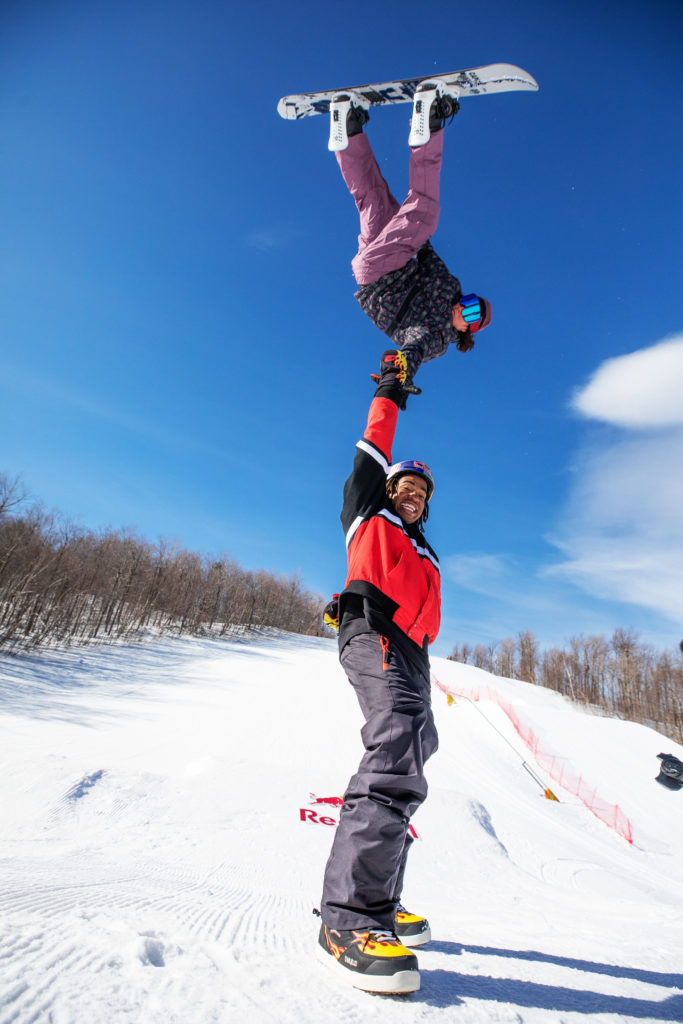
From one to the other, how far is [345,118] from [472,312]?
1.77 metres

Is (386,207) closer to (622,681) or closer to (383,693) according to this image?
(383,693)

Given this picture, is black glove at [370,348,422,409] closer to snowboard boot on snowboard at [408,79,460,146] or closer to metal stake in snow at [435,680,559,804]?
snowboard boot on snowboard at [408,79,460,146]

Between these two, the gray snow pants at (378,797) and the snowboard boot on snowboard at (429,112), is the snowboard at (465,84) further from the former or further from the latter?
the gray snow pants at (378,797)

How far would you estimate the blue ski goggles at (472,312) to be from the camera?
3428mm

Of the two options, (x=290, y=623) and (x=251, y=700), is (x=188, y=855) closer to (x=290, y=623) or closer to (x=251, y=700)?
(x=251, y=700)

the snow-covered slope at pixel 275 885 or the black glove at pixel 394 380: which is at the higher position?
the black glove at pixel 394 380

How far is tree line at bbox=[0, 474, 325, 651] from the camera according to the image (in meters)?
25.0

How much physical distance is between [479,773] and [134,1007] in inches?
470

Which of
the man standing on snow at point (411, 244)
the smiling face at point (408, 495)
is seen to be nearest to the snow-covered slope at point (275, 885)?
the smiling face at point (408, 495)

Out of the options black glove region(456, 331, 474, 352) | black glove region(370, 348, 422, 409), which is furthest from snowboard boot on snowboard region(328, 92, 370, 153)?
black glove region(370, 348, 422, 409)

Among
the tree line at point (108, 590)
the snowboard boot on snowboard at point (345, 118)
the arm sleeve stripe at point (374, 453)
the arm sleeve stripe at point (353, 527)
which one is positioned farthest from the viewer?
the tree line at point (108, 590)

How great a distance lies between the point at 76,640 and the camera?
2766 cm

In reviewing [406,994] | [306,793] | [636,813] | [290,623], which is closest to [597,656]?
[290,623]

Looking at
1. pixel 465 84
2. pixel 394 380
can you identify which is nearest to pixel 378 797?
pixel 394 380
